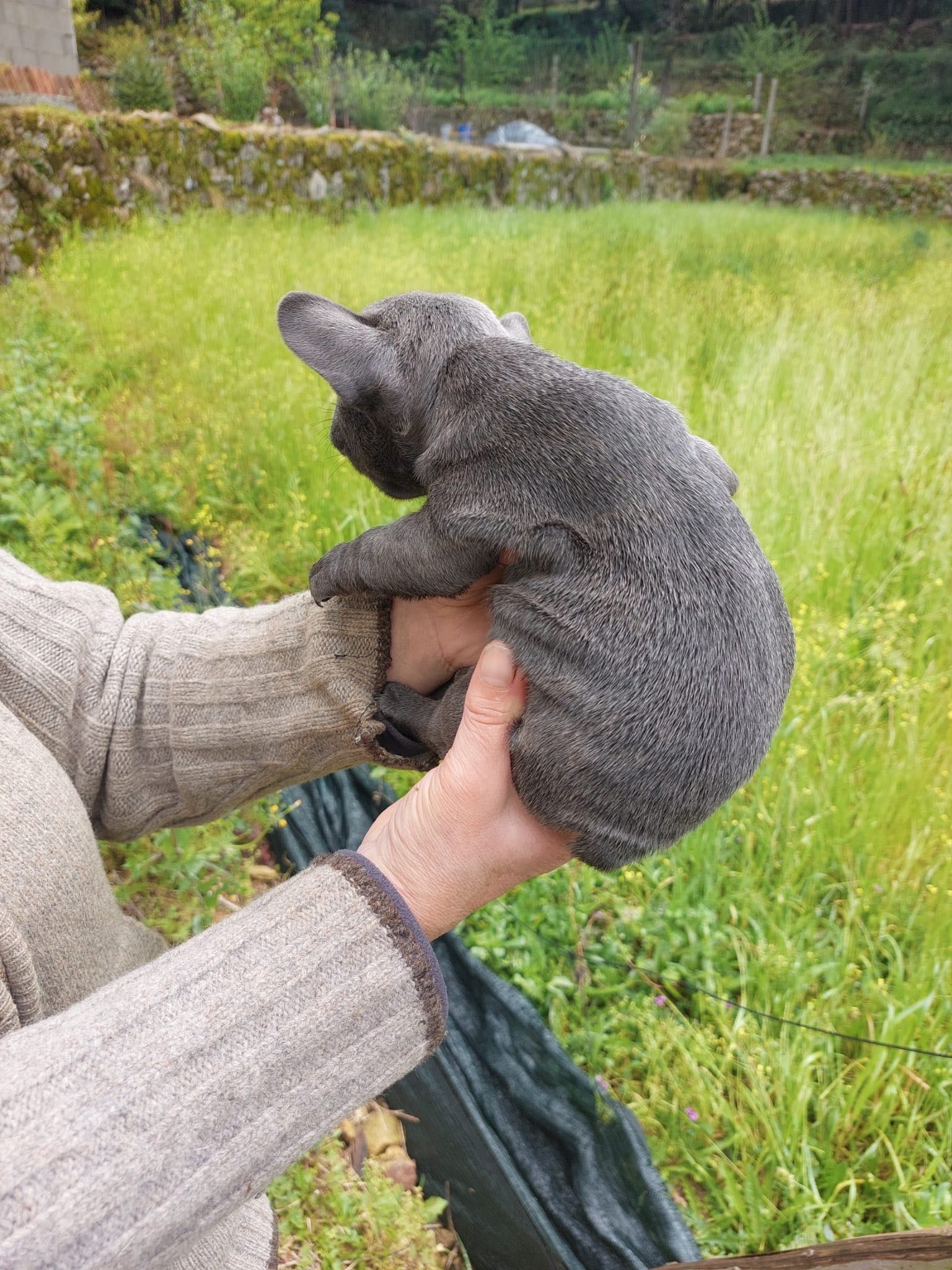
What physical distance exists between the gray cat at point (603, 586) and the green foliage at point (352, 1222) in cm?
103

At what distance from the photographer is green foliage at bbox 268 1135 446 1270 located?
1.49 metres

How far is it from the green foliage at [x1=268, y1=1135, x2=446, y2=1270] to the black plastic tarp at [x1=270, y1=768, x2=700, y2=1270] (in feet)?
0.34

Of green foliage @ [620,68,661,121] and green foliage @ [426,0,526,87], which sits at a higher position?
green foliage @ [426,0,526,87]

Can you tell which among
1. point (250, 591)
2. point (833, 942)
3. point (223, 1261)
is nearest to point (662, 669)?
point (223, 1261)

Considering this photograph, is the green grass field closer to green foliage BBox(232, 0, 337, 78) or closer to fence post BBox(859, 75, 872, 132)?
green foliage BBox(232, 0, 337, 78)

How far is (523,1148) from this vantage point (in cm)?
164

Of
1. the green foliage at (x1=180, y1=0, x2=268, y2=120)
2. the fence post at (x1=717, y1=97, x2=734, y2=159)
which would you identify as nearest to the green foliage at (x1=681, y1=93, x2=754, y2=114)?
the fence post at (x1=717, y1=97, x2=734, y2=159)

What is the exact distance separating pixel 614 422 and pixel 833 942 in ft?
4.35

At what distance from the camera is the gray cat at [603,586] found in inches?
34.0

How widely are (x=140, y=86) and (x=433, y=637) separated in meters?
11.3

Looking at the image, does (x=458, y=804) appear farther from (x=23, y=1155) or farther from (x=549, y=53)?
(x=549, y=53)

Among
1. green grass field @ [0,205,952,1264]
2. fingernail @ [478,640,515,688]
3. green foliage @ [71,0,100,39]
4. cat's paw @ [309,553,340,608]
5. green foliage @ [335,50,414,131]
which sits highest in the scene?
green foliage @ [71,0,100,39]

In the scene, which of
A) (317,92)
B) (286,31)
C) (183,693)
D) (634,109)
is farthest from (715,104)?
(183,693)

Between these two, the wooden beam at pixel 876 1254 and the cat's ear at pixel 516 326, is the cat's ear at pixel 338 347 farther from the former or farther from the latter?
the wooden beam at pixel 876 1254
